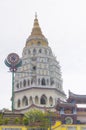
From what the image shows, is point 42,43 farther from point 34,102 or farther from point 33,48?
point 34,102

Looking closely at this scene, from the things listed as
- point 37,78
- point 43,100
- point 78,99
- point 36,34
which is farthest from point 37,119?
point 36,34

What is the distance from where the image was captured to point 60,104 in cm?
7856

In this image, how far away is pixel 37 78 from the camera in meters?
106

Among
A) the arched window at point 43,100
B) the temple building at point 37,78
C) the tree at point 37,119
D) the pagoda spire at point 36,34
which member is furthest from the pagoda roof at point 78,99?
the pagoda spire at point 36,34

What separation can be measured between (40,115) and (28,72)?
3370cm

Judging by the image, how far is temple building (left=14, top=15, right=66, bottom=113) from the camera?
103m

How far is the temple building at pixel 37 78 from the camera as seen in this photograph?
10289 centimetres

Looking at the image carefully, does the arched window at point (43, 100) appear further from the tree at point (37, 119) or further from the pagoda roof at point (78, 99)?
the tree at point (37, 119)

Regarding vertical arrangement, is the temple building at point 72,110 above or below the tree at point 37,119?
above

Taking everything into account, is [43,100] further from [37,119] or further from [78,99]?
[37,119]

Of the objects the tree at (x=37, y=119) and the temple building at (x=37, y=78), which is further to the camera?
the temple building at (x=37, y=78)

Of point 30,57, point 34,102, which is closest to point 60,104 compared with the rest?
point 34,102

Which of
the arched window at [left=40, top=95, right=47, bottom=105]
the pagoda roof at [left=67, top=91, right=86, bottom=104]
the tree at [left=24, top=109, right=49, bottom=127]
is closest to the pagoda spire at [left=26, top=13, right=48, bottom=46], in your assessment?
the arched window at [left=40, top=95, right=47, bottom=105]

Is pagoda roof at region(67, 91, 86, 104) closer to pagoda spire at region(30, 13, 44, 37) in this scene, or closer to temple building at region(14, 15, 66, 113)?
temple building at region(14, 15, 66, 113)
